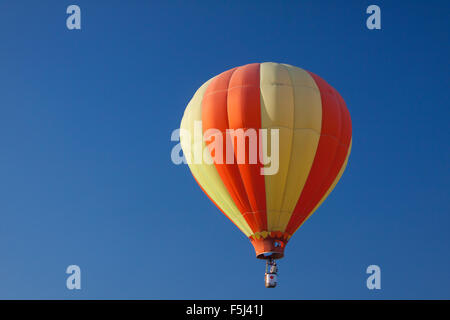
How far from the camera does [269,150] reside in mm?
27859

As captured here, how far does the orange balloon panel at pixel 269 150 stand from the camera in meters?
27.9

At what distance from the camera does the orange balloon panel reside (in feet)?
91.6

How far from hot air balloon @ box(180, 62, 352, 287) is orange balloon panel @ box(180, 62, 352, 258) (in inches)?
1.1

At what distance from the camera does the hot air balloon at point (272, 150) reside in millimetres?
27906

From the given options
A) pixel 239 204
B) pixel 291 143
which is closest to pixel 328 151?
pixel 291 143

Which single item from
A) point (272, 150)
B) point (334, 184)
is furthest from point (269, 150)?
point (334, 184)

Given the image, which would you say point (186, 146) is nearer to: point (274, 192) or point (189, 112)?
point (189, 112)

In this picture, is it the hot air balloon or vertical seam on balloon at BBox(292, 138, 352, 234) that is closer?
the hot air balloon

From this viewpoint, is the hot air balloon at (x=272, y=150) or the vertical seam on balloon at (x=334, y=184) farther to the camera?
the vertical seam on balloon at (x=334, y=184)

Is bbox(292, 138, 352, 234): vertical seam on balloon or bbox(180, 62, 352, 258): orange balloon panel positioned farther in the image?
bbox(292, 138, 352, 234): vertical seam on balloon

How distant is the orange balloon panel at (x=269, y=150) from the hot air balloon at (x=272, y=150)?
0.03 metres

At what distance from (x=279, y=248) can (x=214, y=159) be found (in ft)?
10.4

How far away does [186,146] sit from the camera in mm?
29484

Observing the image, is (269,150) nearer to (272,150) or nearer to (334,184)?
(272,150)
